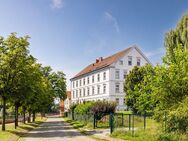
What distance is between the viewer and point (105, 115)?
3931 cm

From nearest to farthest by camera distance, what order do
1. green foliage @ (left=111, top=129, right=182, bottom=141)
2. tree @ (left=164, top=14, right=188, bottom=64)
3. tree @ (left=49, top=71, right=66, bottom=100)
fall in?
green foliage @ (left=111, top=129, right=182, bottom=141), tree @ (left=164, top=14, right=188, bottom=64), tree @ (left=49, top=71, right=66, bottom=100)

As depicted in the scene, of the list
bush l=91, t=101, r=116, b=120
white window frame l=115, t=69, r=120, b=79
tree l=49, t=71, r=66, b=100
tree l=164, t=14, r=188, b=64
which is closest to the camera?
tree l=164, t=14, r=188, b=64

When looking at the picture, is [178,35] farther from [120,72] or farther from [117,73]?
[117,73]

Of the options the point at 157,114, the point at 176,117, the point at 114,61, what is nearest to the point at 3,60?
the point at 157,114

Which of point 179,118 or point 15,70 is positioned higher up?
point 15,70

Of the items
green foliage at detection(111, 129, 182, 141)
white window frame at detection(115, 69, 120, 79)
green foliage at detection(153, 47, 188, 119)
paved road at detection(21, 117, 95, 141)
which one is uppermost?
white window frame at detection(115, 69, 120, 79)

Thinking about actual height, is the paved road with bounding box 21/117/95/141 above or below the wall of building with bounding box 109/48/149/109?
below

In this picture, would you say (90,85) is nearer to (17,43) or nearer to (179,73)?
(17,43)

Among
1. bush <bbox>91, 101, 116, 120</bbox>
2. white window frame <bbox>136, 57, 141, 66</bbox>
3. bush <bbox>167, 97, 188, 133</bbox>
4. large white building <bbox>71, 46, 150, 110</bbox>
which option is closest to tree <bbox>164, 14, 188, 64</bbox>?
bush <bbox>91, 101, 116, 120</bbox>

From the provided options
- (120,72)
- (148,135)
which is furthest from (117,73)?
(148,135)

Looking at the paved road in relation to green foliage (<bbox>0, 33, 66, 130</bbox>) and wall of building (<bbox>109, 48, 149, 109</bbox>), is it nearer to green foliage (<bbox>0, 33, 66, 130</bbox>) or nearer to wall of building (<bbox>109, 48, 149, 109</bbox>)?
green foliage (<bbox>0, 33, 66, 130</bbox>)

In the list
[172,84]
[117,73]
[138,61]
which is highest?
[138,61]

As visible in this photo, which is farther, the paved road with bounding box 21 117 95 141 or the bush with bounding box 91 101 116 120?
the bush with bounding box 91 101 116 120

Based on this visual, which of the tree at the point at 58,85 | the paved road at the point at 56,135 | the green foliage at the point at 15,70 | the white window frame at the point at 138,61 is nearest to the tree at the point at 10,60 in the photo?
the green foliage at the point at 15,70
